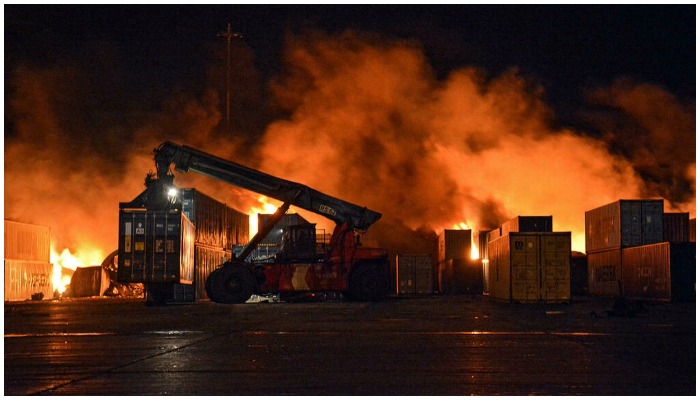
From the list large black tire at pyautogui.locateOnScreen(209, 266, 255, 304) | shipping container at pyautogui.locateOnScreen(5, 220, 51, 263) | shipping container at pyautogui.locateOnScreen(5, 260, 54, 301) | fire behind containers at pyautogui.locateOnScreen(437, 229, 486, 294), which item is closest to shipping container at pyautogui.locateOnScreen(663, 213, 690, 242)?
fire behind containers at pyautogui.locateOnScreen(437, 229, 486, 294)

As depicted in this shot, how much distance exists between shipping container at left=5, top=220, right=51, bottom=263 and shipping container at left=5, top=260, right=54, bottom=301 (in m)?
0.56

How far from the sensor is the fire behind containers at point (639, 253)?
31.2 metres

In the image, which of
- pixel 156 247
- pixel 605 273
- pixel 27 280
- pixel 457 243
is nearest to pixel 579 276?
pixel 457 243

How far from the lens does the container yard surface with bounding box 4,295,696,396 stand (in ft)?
25.9

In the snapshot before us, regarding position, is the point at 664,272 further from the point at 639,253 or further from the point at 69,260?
the point at 69,260

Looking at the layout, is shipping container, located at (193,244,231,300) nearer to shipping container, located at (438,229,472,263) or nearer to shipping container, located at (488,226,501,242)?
shipping container, located at (488,226,501,242)

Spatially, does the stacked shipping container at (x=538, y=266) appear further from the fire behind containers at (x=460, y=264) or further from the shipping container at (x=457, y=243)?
the shipping container at (x=457, y=243)

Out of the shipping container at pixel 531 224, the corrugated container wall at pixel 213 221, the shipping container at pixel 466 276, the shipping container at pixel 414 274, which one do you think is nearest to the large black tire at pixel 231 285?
the corrugated container wall at pixel 213 221

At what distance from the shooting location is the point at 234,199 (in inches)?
2586

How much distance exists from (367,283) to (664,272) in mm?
12273

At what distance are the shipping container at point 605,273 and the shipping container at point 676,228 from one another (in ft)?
15.3

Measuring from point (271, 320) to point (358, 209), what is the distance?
561 inches

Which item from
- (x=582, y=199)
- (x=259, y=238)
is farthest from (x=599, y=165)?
(x=259, y=238)

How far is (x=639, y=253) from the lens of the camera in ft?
114
